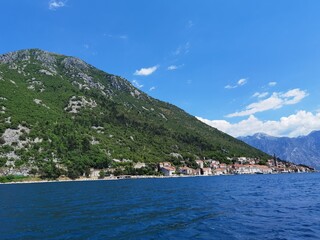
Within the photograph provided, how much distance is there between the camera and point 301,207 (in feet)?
154

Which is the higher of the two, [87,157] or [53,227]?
[87,157]

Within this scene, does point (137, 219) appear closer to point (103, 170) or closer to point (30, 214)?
point (30, 214)

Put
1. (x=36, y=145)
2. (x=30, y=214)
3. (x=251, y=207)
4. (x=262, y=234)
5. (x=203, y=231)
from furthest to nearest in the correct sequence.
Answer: (x=36, y=145)
(x=251, y=207)
(x=30, y=214)
(x=203, y=231)
(x=262, y=234)

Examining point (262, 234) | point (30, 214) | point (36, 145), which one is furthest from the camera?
point (36, 145)

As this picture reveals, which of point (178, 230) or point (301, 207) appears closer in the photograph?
point (178, 230)

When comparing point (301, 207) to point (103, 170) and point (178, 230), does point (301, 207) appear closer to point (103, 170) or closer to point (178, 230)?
point (178, 230)

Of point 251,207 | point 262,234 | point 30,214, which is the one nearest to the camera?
point 262,234

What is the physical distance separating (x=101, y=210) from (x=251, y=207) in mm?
21987

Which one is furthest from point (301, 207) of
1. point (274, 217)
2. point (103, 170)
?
point (103, 170)

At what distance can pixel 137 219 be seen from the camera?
38594mm

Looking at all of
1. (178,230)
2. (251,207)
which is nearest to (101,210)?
(178,230)

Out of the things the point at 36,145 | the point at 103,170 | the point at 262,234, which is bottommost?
the point at 262,234

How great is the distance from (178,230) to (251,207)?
64.3ft

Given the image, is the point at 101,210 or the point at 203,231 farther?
the point at 101,210
